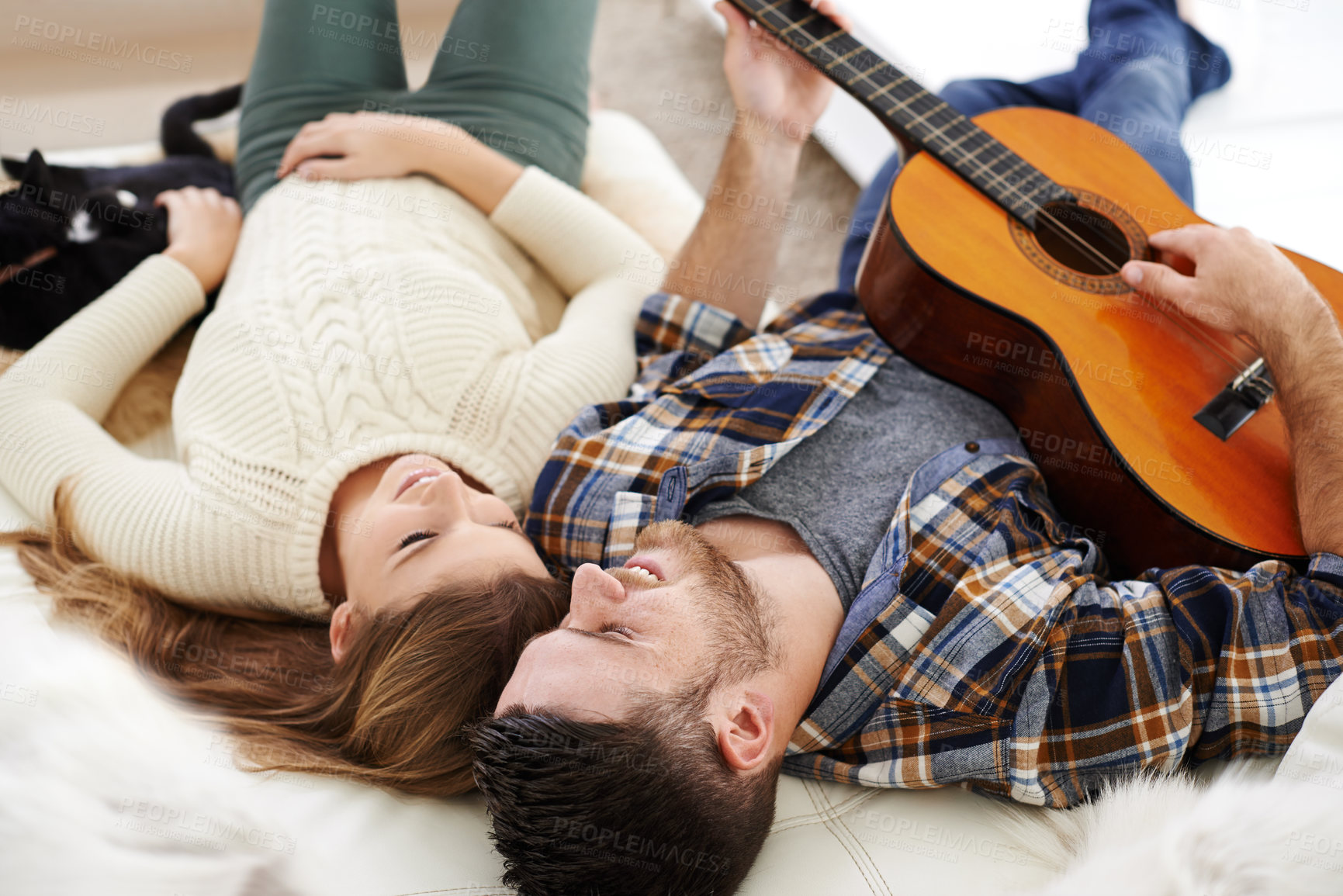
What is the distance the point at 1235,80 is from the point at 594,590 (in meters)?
1.62

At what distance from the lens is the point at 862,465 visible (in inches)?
44.8

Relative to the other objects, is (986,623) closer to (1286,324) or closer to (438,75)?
(1286,324)

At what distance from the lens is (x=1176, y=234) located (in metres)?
1.12

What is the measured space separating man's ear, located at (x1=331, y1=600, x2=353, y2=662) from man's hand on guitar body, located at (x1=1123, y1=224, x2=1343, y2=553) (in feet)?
3.61

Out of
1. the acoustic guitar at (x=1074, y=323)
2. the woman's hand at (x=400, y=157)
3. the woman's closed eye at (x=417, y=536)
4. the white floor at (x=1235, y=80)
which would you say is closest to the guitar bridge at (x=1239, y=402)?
the acoustic guitar at (x=1074, y=323)

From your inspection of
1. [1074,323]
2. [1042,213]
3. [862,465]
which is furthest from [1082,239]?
[862,465]

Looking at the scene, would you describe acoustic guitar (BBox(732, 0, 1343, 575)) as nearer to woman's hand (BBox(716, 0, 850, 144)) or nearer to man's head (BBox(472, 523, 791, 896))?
woman's hand (BBox(716, 0, 850, 144))

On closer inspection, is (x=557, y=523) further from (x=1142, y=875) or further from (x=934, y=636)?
(x=1142, y=875)

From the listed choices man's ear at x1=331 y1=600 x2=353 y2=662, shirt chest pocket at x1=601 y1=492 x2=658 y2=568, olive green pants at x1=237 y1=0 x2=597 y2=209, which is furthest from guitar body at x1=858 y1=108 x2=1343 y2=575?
man's ear at x1=331 y1=600 x2=353 y2=662

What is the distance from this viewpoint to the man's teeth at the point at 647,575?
913 millimetres

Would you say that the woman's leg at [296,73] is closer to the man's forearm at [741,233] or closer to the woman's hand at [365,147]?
the woman's hand at [365,147]

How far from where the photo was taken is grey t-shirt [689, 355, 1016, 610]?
107 centimetres

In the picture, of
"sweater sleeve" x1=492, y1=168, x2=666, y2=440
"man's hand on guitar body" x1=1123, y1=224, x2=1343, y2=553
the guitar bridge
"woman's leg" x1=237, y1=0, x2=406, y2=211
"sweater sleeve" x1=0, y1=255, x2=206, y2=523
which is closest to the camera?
"man's hand on guitar body" x1=1123, y1=224, x2=1343, y2=553

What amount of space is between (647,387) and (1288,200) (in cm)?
115
